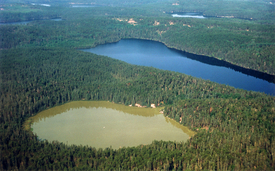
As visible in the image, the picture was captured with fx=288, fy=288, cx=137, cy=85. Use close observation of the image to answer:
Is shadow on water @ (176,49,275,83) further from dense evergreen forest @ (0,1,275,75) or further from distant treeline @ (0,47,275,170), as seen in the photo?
distant treeline @ (0,47,275,170)

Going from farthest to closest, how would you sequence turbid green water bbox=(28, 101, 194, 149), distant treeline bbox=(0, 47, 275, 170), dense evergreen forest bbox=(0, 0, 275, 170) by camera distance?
turbid green water bbox=(28, 101, 194, 149)
dense evergreen forest bbox=(0, 0, 275, 170)
distant treeline bbox=(0, 47, 275, 170)

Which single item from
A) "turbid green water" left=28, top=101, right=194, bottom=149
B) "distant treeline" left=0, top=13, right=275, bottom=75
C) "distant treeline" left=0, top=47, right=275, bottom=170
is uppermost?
"distant treeline" left=0, top=13, right=275, bottom=75

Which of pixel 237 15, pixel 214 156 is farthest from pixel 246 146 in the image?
pixel 237 15

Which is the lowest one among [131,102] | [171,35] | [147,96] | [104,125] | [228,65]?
[104,125]

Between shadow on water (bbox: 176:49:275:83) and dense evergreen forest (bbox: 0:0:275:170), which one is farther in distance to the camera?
shadow on water (bbox: 176:49:275:83)

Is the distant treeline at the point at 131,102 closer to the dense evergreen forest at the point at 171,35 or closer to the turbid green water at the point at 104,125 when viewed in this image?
the turbid green water at the point at 104,125

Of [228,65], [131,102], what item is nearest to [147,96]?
[131,102]

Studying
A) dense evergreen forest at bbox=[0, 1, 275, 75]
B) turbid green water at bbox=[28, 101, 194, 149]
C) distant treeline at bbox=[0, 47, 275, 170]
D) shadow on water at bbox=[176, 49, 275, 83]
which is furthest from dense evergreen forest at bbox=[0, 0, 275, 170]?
shadow on water at bbox=[176, 49, 275, 83]

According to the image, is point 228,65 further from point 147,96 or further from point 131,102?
point 131,102
